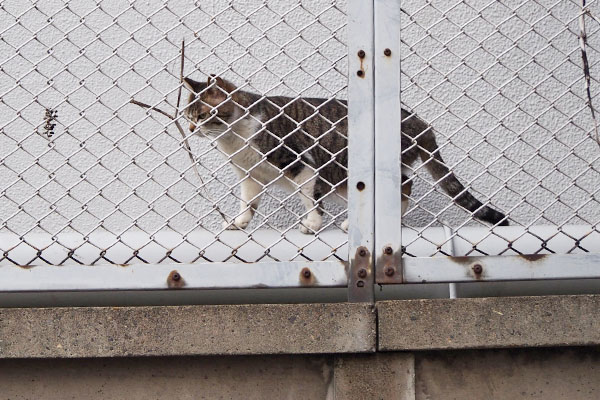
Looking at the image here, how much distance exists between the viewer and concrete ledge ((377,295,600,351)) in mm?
1835

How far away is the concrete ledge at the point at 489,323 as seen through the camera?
1835 millimetres

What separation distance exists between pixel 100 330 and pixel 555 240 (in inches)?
58.7

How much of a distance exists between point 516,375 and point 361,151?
76cm

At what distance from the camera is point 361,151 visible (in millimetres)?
1863

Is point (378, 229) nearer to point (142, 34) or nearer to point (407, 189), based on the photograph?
point (407, 189)

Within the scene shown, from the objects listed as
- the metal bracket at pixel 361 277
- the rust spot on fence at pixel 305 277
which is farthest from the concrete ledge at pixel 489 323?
the rust spot on fence at pixel 305 277

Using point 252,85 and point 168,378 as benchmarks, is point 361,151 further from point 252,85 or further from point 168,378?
point 252,85

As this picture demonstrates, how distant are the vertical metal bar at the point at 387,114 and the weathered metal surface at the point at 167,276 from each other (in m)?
0.22

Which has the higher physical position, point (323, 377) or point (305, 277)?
point (305, 277)

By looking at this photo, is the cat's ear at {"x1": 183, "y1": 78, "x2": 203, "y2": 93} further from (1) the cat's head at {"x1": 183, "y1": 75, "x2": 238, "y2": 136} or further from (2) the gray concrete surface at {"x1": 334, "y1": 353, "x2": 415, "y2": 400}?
(2) the gray concrete surface at {"x1": 334, "y1": 353, "x2": 415, "y2": 400}

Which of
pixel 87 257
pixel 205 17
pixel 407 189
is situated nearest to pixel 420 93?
pixel 407 189

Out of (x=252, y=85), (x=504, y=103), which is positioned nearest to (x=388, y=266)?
(x=252, y=85)

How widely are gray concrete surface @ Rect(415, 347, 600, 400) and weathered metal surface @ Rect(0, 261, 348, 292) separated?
0.42 meters

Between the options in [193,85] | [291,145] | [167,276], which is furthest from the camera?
[291,145]
